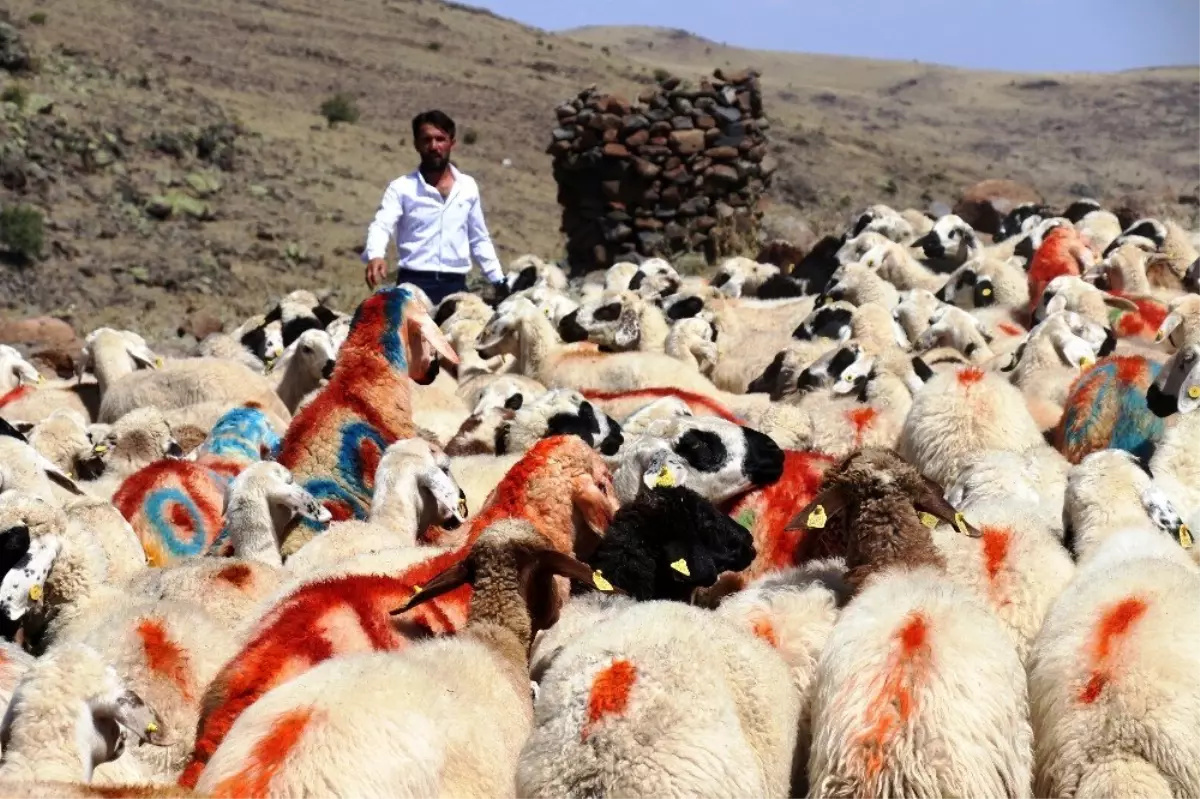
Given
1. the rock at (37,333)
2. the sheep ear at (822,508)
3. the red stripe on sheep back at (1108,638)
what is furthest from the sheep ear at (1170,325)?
the rock at (37,333)

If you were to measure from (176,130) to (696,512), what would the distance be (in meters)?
27.0

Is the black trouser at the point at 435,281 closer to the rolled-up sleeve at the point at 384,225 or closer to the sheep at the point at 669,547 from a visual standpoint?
the rolled-up sleeve at the point at 384,225

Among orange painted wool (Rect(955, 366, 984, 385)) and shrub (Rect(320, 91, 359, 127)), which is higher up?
orange painted wool (Rect(955, 366, 984, 385))

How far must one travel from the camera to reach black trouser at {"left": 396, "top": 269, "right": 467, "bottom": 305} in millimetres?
11375

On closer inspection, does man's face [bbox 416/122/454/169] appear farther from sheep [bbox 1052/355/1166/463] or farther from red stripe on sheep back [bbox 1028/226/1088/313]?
sheep [bbox 1052/355/1166/463]

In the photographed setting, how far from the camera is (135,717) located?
13.1ft

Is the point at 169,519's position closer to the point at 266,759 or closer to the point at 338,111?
the point at 266,759

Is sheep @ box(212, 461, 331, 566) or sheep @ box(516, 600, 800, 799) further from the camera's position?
sheep @ box(212, 461, 331, 566)

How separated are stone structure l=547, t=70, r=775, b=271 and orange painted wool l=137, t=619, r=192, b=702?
534 inches

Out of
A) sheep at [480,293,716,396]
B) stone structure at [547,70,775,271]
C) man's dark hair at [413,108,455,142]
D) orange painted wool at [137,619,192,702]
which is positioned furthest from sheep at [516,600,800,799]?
stone structure at [547,70,775,271]

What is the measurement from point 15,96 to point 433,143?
66.2 feet

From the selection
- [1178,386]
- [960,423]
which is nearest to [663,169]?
[960,423]

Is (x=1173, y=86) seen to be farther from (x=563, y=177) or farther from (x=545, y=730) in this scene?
(x=545, y=730)

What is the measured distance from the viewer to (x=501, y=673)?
14.1 ft
